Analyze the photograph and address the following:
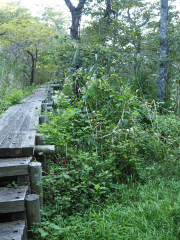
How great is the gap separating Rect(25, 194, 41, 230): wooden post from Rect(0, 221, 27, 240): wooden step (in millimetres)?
103

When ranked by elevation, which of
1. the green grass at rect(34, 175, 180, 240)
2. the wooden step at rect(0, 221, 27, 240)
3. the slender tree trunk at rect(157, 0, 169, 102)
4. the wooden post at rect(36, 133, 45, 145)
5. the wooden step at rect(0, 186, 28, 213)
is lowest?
the green grass at rect(34, 175, 180, 240)

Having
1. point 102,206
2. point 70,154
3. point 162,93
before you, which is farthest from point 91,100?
point 162,93

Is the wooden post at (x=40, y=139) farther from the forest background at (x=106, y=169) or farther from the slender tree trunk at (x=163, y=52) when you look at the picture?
the slender tree trunk at (x=163, y=52)

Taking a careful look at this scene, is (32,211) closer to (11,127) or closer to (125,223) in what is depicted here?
(125,223)

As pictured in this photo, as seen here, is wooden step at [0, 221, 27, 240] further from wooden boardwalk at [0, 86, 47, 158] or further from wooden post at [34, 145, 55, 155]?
wooden post at [34, 145, 55, 155]

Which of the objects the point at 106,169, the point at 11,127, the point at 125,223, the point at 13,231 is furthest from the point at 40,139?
the point at 125,223

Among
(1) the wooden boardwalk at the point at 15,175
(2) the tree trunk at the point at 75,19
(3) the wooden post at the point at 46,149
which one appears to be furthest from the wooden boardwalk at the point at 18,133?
(2) the tree trunk at the point at 75,19

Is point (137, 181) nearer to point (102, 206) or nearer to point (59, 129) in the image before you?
point (102, 206)

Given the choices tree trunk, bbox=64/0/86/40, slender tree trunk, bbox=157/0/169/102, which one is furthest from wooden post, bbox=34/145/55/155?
slender tree trunk, bbox=157/0/169/102

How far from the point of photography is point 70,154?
300cm

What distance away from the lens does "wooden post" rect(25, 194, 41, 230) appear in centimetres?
184

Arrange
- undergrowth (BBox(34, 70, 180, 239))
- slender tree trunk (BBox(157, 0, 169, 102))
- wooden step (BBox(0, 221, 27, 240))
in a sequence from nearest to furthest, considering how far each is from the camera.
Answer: wooden step (BBox(0, 221, 27, 240)) → undergrowth (BBox(34, 70, 180, 239)) → slender tree trunk (BBox(157, 0, 169, 102))

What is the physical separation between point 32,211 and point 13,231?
24cm

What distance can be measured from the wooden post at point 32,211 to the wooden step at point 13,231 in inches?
4.1
